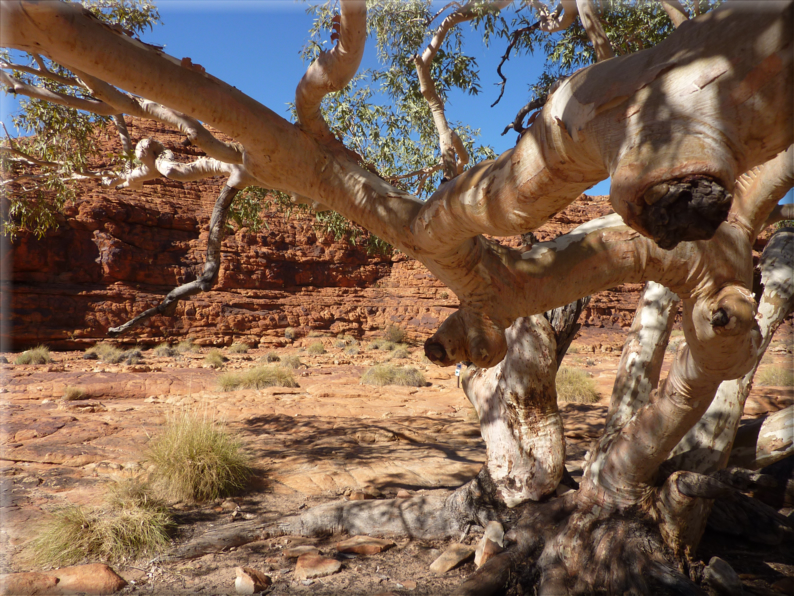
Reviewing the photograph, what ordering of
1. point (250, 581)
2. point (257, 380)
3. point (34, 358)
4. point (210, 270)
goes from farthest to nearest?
point (34, 358), point (257, 380), point (210, 270), point (250, 581)

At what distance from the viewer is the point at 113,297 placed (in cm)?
2047

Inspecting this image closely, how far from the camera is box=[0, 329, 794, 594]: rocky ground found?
10.8 feet

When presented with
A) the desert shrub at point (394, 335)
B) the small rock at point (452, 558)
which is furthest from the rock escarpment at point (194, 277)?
the small rock at point (452, 558)

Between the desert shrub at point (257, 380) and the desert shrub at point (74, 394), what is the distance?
2545 millimetres

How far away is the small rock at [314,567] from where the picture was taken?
3.19m

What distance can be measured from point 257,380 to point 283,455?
199 inches

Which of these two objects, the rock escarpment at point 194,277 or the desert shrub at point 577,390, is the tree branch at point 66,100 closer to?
the desert shrub at point 577,390

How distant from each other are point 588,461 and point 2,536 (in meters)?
4.36

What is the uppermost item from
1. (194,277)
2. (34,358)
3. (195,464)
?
(194,277)

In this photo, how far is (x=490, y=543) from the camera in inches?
134

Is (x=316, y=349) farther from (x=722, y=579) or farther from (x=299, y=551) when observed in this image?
(x=722, y=579)

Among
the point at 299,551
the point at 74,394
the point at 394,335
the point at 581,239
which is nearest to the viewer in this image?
the point at 581,239

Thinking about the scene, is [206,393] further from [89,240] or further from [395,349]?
[89,240]

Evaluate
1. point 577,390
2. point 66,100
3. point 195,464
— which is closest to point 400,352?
point 577,390
